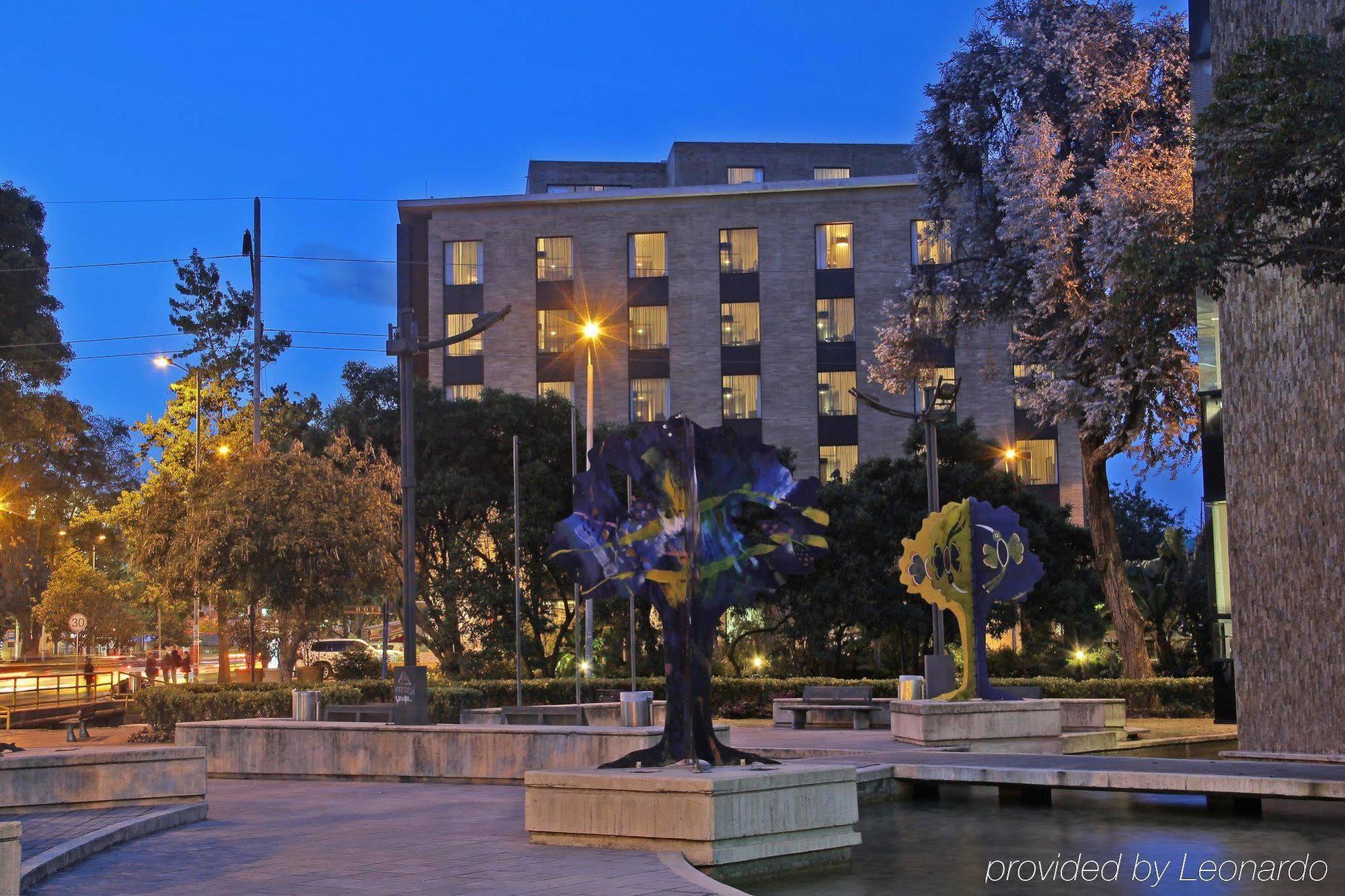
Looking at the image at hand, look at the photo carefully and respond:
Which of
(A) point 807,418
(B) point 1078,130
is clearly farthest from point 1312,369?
(A) point 807,418

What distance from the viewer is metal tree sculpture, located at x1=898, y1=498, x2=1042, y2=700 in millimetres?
25953

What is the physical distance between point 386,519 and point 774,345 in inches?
1088

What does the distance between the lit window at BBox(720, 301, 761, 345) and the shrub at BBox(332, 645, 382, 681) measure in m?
20.3

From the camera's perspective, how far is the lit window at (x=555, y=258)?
2370 inches

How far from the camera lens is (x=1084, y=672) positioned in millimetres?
42625

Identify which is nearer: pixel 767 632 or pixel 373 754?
pixel 373 754

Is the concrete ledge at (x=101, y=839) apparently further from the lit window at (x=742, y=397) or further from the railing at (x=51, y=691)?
the lit window at (x=742, y=397)

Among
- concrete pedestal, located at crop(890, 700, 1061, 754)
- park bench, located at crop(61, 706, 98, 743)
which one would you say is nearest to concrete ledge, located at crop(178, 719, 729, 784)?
concrete pedestal, located at crop(890, 700, 1061, 754)

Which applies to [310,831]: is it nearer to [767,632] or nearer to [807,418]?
[767,632]

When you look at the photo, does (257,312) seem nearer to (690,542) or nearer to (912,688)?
(912,688)

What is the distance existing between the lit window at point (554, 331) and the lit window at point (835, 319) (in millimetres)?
9993

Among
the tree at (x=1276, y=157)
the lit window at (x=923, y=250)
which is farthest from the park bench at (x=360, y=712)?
the lit window at (x=923, y=250)

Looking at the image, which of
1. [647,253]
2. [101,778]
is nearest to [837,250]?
[647,253]

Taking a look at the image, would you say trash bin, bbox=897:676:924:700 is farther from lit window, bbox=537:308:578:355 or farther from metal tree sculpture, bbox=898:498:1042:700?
lit window, bbox=537:308:578:355
